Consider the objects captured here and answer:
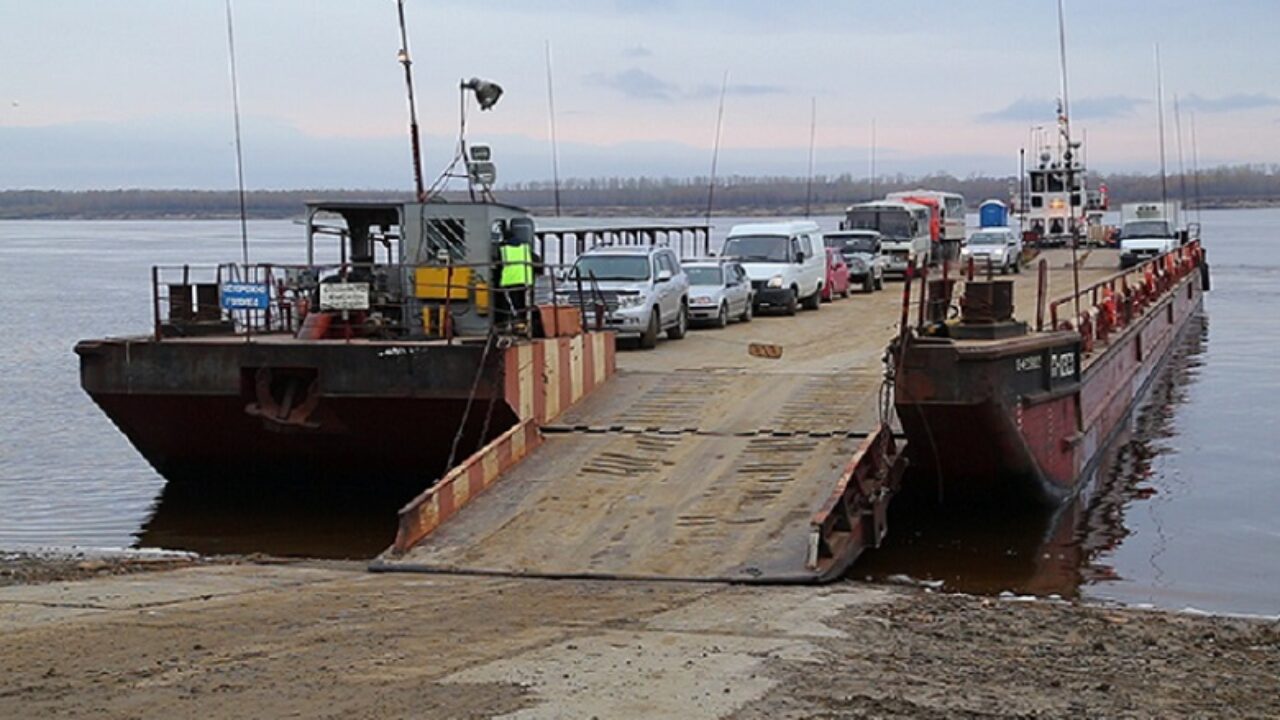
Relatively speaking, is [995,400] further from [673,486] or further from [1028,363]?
[673,486]

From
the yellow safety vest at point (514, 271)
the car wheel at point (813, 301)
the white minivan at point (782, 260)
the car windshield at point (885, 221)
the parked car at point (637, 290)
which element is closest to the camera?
the yellow safety vest at point (514, 271)

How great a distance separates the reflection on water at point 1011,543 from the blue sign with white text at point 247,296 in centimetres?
735

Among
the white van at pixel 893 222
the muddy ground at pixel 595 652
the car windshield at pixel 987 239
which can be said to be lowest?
the muddy ground at pixel 595 652

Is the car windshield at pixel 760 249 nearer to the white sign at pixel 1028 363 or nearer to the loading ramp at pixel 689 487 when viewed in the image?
the loading ramp at pixel 689 487

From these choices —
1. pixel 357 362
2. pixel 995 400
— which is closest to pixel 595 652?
pixel 995 400

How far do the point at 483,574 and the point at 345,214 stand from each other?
7876 millimetres

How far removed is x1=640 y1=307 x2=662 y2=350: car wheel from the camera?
23.6 metres

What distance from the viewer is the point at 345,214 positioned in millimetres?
19688

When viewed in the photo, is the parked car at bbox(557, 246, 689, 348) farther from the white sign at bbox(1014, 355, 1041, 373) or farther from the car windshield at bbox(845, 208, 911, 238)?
Result: the car windshield at bbox(845, 208, 911, 238)

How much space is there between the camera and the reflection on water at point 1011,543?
15.1m

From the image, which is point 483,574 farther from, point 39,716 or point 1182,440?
point 1182,440

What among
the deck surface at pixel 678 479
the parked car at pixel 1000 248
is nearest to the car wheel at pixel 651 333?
the deck surface at pixel 678 479

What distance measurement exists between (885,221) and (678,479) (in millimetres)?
34203

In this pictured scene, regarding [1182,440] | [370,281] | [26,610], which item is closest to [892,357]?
[370,281]
